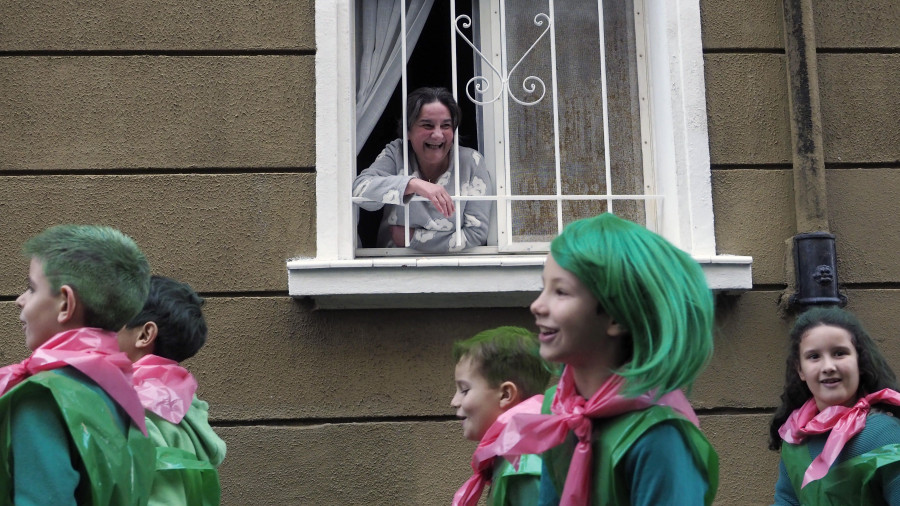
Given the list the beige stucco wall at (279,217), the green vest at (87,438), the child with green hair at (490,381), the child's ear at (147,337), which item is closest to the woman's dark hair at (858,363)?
the beige stucco wall at (279,217)

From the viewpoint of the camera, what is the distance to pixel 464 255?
15.2 ft

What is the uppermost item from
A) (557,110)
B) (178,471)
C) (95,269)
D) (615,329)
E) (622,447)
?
(557,110)

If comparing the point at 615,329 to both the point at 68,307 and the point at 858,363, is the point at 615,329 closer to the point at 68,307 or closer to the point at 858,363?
the point at 68,307

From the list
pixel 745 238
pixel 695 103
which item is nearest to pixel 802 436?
pixel 745 238

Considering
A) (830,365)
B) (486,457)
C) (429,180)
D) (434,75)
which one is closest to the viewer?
(486,457)

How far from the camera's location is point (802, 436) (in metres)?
3.48

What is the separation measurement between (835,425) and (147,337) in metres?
2.15

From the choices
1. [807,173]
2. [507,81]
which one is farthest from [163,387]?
[807,173]

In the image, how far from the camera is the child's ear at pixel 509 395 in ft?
10.5

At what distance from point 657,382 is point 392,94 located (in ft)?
9.93

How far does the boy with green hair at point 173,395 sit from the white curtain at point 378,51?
1619 mm

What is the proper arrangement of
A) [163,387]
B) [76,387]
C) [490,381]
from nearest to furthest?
[76,387] → [163,387] → [490,381]

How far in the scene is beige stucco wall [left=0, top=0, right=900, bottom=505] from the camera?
4391 millimetres

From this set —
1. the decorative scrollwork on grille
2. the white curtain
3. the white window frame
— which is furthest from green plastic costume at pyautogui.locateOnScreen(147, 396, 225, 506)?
the decorative scrollwork on grille
